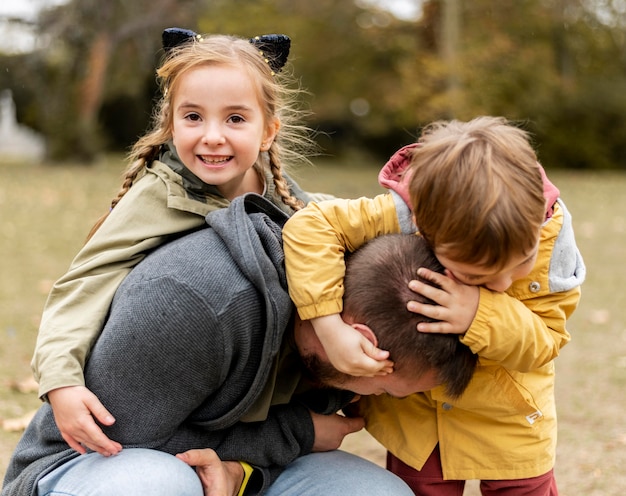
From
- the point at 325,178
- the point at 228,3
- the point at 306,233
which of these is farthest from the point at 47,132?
the point at 306,233

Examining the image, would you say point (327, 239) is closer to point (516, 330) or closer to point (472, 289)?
point (472, 289)

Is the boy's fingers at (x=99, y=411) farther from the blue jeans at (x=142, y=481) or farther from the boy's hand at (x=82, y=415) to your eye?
the blue jeans at (x=142, y=481)

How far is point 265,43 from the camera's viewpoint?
267 cm

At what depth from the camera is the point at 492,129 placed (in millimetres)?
1895

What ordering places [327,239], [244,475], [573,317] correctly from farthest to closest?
[573,317] < [244,475] < [327,239]

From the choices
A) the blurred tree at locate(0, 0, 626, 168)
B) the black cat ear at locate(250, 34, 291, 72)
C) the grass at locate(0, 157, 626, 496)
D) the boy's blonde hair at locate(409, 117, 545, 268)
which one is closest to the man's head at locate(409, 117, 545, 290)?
the boy's blonde hair at locate(409, 117, 545, 268)

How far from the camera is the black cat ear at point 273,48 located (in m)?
2.66

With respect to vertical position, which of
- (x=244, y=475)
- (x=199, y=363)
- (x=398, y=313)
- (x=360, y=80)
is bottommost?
(x=244, y=475)

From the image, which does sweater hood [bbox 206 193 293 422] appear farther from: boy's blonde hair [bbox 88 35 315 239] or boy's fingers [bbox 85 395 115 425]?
boy's blonde hair [bbox 88 35 315 239]

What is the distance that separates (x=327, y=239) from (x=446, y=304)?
1.07 ft

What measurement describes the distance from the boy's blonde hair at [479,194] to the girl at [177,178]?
704 millimetres

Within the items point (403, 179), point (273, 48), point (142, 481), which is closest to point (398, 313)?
point (403, 179)

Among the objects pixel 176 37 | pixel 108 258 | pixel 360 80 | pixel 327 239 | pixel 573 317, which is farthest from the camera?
pixel 360 80

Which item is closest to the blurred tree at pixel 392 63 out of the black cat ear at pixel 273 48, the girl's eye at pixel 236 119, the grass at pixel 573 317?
the grass at pixel 573 317
